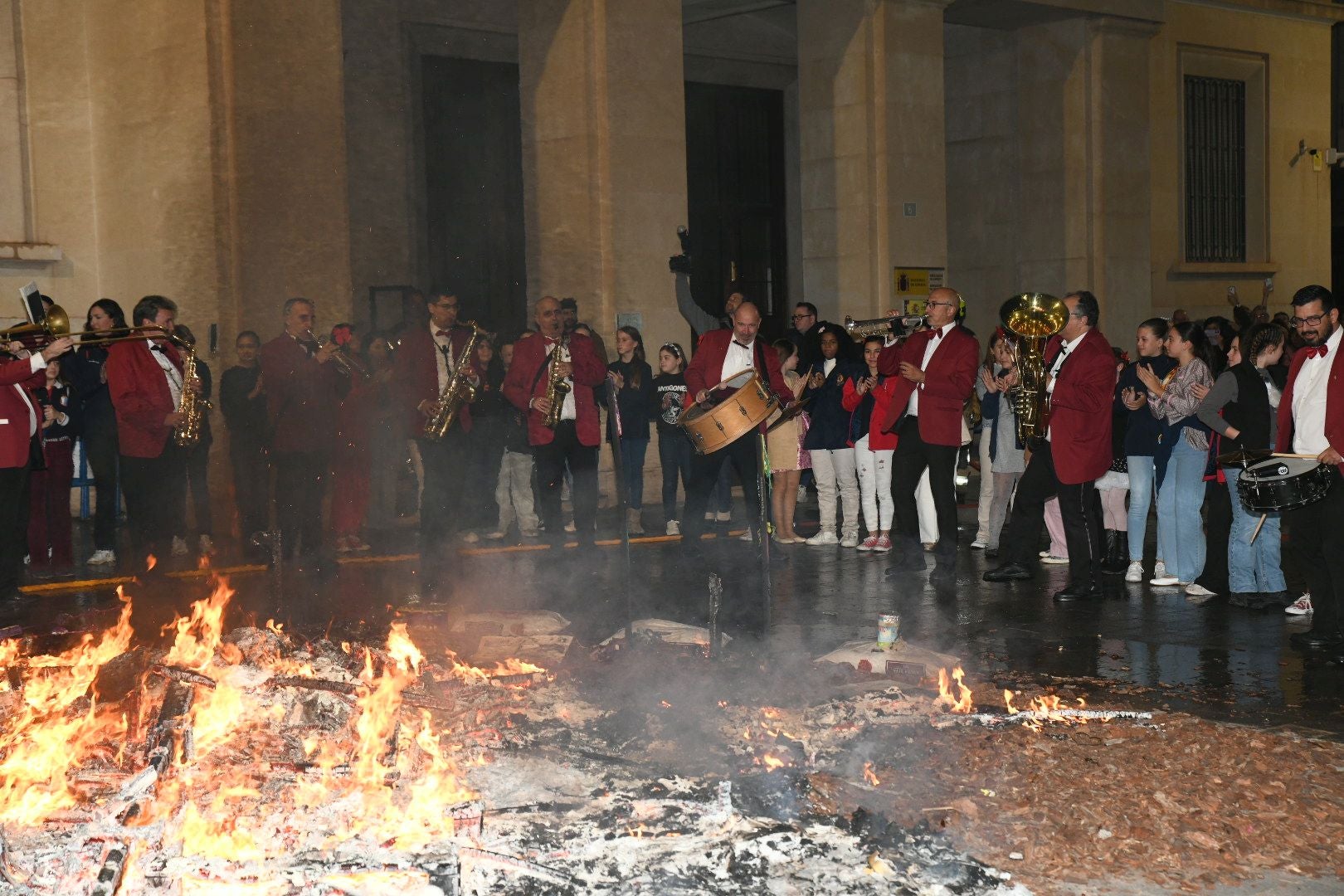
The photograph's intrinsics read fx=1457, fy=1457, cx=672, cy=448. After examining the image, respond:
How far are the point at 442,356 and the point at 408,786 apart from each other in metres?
6.28

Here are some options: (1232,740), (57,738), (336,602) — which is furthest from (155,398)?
(1232,740)

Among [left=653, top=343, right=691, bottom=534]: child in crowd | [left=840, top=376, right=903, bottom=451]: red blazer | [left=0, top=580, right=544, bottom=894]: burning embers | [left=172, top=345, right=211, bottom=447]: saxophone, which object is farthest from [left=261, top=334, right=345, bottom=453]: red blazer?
[left=840, top=376, right=903, bottom=451]: red blazer

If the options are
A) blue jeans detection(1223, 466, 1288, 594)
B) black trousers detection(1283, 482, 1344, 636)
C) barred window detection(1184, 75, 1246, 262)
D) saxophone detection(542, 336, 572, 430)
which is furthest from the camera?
barred window detection(1184, 75, 1246, 262)

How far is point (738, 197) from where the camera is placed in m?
19.8

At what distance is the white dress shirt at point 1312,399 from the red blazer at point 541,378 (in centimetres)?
485

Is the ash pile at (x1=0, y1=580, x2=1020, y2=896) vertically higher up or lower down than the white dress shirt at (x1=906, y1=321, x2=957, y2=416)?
lower down

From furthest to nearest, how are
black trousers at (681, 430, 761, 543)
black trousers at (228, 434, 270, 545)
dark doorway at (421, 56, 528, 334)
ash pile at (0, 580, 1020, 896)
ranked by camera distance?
dark doorway at (421, 56, 528, 334)
black trousers at (228, 434, 270, 545)
black trousers at (681, 430, 761, 543)
ash pile at (0, 580, 1020, 896)

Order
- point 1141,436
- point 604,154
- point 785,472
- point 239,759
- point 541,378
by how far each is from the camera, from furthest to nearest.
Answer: point 604,154 → point 785,472 → point 541,378 → point 1141,436 → point 239,759

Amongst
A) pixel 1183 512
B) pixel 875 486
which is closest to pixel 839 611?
pixel 1183 512

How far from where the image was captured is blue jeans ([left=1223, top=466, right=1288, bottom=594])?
359 inches

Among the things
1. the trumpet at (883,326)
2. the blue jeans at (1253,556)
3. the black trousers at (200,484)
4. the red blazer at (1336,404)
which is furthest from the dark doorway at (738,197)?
the red blazer at (1336,404)

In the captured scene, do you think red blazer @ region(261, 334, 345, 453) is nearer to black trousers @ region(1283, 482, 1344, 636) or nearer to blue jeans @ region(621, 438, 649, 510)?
blue jeans @ region(621, 438, 649, 510)

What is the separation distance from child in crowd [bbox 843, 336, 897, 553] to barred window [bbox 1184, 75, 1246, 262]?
10789 millimetres

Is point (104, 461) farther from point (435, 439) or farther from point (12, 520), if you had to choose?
point (435, 439)
